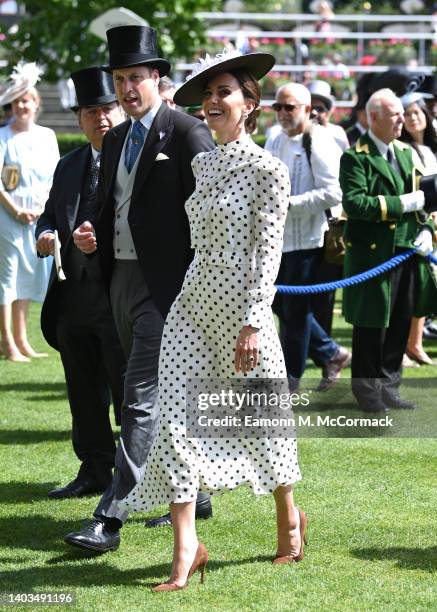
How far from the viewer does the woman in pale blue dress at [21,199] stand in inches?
455

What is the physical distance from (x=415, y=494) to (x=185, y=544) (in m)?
2.00

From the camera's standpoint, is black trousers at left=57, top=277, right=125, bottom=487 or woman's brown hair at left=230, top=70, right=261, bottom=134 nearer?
woman's brown hair at left=230, top=70, right=261, bottom=134

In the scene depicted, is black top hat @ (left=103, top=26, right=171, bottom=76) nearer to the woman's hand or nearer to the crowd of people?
the crowd of people

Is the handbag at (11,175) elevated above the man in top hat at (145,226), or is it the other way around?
the man in top hat at (145,226)

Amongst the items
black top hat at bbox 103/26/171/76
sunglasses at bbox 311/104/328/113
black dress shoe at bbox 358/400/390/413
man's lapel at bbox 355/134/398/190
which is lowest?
black dress shoe at bbox 358/400/390/413

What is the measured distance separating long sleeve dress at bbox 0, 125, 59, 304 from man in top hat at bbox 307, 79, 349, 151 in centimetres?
223

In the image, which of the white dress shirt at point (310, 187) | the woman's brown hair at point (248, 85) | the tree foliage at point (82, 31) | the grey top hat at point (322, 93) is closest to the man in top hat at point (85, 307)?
the woman's brown hair at point (248, 85)

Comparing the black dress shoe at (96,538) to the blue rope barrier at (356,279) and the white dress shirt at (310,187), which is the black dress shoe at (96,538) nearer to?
the blue rope barrier at (356,279)

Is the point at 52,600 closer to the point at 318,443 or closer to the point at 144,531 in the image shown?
the point at 144,531

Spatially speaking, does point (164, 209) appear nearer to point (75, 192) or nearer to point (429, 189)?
point (75, 192)

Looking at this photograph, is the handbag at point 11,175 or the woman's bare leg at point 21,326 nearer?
the handbag at point 11,175

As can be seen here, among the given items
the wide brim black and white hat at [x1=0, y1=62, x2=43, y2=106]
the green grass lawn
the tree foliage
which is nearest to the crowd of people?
the green grass lawn

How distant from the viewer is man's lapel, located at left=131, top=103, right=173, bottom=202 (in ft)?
20.6

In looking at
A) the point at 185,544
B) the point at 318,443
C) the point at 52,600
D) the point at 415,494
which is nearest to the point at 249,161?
the point at 185,544
